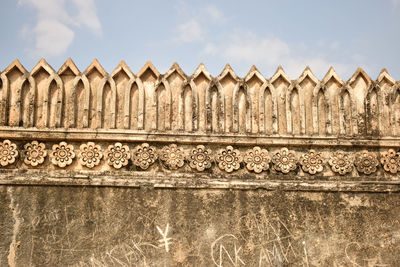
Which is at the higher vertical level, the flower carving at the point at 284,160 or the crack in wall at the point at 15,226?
the flower carving at the point at 284,160

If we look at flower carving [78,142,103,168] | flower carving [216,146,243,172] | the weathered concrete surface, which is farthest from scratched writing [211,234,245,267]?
flower carving [78,142,103,168]

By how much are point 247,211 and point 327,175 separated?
1064 millimetres

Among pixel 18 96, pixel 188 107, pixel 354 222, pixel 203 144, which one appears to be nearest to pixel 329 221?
pixel 354 222

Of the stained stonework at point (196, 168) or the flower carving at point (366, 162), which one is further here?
the flower carving at point (366, 162)

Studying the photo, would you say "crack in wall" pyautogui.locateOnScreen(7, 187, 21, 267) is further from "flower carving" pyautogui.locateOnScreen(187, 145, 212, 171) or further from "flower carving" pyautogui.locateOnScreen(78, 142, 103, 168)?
"flower carving" pyautogui.locateOnScreen(187, 145, 212, 171)

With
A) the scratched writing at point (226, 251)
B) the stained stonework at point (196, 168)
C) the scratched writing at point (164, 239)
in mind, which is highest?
the stained stonework at point (196, 168)

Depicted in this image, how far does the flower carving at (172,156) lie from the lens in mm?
5254

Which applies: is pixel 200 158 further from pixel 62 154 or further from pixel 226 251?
pixel 62 154

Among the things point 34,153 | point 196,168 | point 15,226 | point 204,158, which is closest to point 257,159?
point 204,158

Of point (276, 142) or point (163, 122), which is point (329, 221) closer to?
point (276, 142)

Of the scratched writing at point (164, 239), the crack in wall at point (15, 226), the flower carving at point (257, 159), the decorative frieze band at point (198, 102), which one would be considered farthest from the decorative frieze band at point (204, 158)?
the scratched writing at point (164, 239)

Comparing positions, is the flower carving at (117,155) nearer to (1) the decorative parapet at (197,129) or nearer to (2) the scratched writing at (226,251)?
(1) the decorative parapet at (197,129)

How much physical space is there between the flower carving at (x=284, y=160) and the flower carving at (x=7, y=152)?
2.91 metres

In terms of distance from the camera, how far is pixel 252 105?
560 centimetres
